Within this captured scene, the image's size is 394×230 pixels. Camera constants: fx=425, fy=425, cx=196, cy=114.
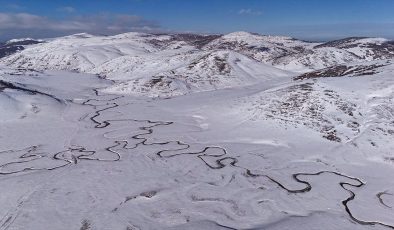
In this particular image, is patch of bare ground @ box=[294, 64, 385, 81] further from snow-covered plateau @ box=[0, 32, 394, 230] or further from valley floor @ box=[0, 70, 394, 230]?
valley floor @ box=[0, 70, 394, 230]

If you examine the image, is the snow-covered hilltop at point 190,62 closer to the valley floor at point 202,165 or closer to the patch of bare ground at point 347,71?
the patch of bare ground at point 347,71

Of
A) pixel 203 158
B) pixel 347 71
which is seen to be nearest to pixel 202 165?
pixel 203 158

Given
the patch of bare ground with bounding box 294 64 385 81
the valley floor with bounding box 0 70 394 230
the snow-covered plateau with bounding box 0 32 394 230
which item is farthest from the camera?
the patch of bare ground with bounding box 294 64 385 81

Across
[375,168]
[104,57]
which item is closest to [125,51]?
[104,57]

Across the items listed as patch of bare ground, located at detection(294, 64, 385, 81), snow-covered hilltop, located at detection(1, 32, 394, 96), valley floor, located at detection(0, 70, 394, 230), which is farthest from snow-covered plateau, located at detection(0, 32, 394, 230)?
snow-covered hilltop, located at detection(1, 32, 394, 96)

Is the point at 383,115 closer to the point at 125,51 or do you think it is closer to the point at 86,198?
the point at 86,198

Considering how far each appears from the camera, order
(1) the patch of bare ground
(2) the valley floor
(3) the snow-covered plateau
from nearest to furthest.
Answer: (2) the valley floor → (3) the snow-covered plateau → (1) the patch of bare ground

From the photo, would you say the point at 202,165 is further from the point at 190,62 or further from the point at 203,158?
the point at 190,62
